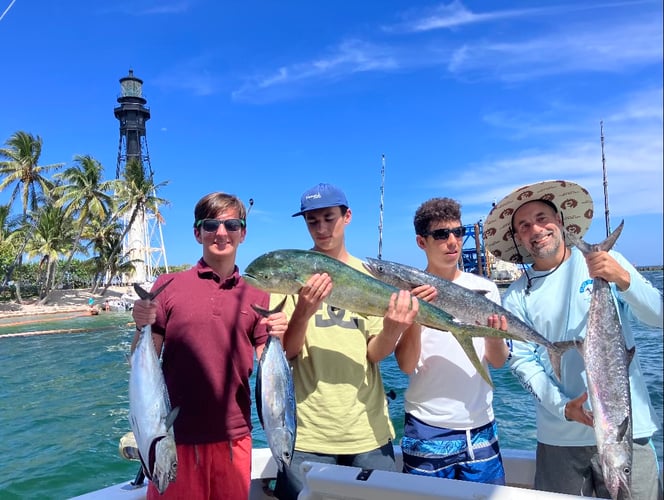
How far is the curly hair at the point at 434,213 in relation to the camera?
2918mm

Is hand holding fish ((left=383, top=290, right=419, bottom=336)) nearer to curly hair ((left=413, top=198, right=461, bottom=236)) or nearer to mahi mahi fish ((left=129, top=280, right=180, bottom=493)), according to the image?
curly hair ((left=413, top=198, right=461, bottom=236))

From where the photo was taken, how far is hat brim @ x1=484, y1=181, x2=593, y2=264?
111 inches

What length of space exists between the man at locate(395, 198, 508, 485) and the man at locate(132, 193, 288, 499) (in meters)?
0.95

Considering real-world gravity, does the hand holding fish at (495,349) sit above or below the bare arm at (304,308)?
below

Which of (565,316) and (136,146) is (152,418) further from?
(136,146)

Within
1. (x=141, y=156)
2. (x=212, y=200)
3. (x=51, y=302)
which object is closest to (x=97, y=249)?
(x=51, y=302)

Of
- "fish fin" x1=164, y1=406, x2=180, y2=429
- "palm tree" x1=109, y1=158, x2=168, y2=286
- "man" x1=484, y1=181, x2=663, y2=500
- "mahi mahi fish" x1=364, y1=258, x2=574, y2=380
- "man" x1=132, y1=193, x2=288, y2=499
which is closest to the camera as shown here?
"fish fin" x1=164, y1=406, x2=180, y2=429

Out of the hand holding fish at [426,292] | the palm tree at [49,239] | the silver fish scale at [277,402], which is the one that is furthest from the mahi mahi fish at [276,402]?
the palm tree at [49,239]

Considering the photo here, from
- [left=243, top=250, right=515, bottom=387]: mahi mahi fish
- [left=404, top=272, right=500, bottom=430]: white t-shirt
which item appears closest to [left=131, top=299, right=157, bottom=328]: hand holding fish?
[left=243, top=250, right=515, bottom=387]: mahi mahi fish

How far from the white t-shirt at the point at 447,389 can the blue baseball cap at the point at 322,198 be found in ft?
3.34

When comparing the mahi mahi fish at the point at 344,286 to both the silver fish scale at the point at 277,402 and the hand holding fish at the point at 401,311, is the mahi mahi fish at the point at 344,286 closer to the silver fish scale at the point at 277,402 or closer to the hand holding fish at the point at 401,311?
the hand holding fish at the point at 401,311

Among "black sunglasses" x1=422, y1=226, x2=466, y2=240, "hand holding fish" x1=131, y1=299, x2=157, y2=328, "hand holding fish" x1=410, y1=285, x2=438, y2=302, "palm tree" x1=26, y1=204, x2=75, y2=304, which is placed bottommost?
"hand holding fish" x1=131, y1=299, x2=157, y2=328

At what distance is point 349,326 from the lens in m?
A: 2.84

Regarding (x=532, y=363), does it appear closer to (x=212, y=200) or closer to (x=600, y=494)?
(x=600, y=494)
